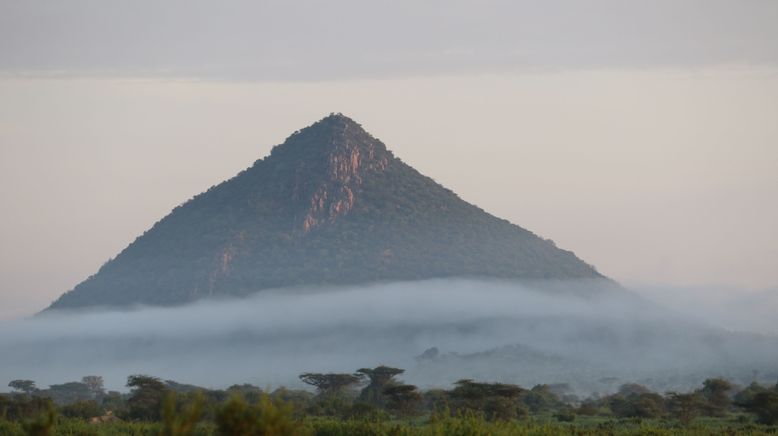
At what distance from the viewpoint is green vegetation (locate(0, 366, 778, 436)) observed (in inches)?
1463

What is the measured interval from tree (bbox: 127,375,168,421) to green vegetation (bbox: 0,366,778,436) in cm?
8

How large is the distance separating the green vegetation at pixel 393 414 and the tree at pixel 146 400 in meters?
0.08

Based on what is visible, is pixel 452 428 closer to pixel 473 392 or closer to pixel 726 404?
pixel 473 392

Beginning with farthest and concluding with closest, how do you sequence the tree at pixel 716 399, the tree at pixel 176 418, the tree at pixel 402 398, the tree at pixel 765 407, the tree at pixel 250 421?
the tree at pixel 716 399
the tree at pixel 402 398
the tree at pixel 765 407
the tree at pixel 250 421
the tree at pixel 176 418

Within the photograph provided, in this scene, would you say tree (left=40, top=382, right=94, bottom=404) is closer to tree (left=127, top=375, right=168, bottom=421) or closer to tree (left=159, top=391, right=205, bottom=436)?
tree (left=127, top=375, right=168, bottom=421)

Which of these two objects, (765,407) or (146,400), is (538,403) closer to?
(765,407)

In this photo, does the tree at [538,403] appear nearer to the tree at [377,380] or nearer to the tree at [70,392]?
the tree at [377,380]

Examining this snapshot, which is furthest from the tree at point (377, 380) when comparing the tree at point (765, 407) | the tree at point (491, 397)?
the tree at point (765, 407)

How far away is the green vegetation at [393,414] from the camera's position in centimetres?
3716

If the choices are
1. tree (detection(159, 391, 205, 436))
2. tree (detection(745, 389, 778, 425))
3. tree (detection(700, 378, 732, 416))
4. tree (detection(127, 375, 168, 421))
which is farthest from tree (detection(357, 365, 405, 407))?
tree (detection(159, 391, 205, 436))

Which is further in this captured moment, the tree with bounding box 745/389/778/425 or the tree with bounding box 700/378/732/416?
the tree with bounding box 700/378/732/416

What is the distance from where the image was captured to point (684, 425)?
7156 cm

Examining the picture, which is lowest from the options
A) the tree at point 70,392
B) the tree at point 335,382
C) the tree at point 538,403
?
the tree at point 538,403

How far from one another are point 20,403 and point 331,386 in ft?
104
